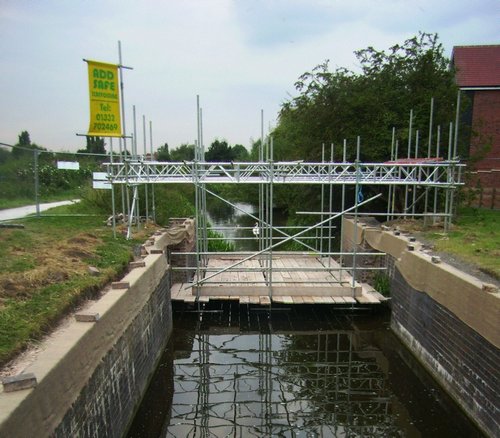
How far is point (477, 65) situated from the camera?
20.6 m

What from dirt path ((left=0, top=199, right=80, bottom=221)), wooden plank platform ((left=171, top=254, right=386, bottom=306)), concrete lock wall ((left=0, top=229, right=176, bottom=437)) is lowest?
wooden plank platform ((left=171, top=254, right=386, bottom=306))

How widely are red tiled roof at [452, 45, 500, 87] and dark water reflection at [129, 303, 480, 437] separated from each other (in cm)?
1564

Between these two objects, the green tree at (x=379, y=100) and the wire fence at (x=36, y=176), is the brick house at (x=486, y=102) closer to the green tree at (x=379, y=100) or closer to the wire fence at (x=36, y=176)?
the green tree at (x=379, y=100)

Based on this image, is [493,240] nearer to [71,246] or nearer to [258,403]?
[258,403]

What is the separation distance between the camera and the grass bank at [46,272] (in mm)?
4137

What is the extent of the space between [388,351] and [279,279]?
3041 millimetres

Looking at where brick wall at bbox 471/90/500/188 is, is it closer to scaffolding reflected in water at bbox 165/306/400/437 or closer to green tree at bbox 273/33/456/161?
green tree at bbox 273/33/456/161

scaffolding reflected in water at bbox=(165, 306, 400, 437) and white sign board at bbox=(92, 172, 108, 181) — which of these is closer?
scaffolding reflected in water at bbox=(165, 306, 400, 437)

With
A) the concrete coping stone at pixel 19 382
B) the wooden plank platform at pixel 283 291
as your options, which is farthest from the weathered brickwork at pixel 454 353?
the concrete coping stone at pixel 19 382

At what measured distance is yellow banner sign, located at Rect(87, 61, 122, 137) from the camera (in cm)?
877

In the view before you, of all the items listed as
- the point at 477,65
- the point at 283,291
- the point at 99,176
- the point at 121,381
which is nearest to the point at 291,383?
the point at 121,381

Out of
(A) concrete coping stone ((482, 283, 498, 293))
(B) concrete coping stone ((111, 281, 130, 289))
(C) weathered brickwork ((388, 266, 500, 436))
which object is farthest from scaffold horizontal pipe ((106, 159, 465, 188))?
(A) concrete coping stone ((482, 283, 498, 293))

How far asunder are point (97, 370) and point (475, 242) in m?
7.65

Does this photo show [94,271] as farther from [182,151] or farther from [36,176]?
[182,151]
